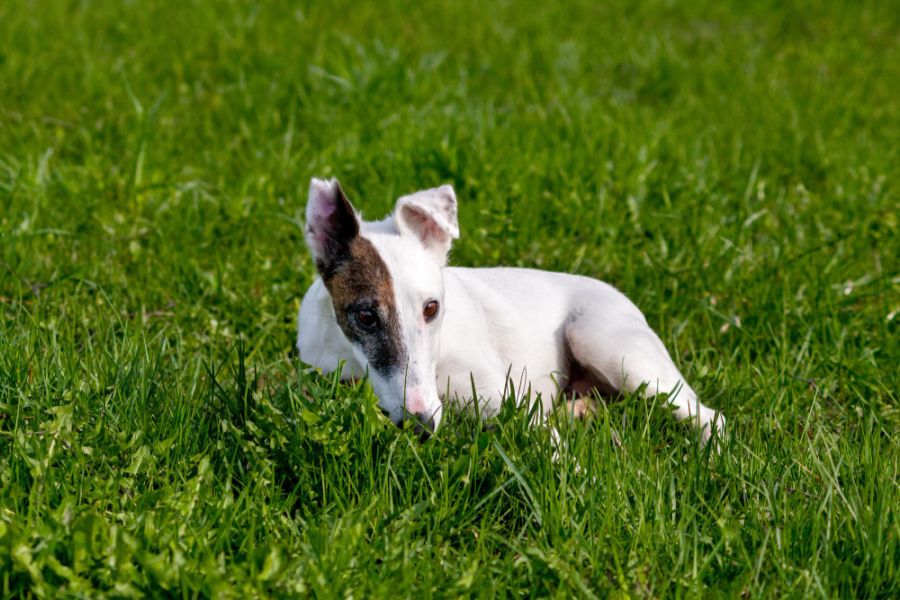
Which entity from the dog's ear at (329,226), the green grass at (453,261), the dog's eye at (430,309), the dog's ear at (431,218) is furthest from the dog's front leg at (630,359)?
the dog's ear at (329,226)

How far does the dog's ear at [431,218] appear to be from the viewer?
11.6ft

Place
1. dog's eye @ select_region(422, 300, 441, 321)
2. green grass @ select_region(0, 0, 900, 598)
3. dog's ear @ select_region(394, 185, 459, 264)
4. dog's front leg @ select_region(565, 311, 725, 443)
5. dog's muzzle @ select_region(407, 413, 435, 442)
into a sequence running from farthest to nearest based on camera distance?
dog's front leg @ select_region(565, 311, 725, 443), dog's ear @ select_region(394, 185, 459, 264), dog's eye @ select_region(422, 300, 441, 321), dog's muzzle @ select_region(407, 413, 435, 442), green grass @ select_region(0, 0, 900, 598)

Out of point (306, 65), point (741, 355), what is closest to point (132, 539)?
point (741, 355)

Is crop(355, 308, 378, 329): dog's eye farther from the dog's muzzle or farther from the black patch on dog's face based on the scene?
the dog's muzzle

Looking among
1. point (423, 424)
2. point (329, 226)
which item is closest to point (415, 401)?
point (423, 424)

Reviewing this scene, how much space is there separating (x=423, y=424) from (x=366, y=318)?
41 centimetres

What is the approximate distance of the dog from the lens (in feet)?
10.5

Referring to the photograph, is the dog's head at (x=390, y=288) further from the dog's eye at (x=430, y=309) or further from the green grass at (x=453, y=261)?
the green grass at (x=453, y=261)

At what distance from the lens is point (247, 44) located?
7.19 m

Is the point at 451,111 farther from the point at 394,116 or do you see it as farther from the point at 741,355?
the point at 741,355

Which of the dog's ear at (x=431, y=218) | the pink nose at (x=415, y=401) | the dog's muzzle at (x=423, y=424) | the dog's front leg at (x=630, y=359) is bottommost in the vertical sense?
the dog's front leg at (x=630, y=359)

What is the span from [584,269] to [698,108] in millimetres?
2648

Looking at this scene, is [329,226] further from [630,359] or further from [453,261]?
[453,261]

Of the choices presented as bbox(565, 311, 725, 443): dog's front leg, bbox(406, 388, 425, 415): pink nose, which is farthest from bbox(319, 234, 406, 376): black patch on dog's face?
bbox(565, 311, 725, 443): dog's front leg
